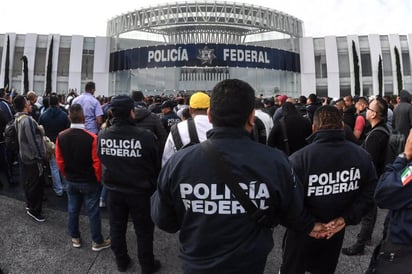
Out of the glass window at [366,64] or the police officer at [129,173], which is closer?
the police officer at [129,173]

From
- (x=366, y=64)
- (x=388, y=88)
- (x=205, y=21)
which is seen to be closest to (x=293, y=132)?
(x=205, y=21)

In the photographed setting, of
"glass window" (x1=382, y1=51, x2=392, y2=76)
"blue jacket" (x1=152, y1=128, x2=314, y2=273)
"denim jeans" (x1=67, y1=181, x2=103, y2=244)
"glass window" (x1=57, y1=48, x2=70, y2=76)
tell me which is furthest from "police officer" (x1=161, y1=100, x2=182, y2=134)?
"glass window" (x1=382, y1=51, x2=392, y2=76)

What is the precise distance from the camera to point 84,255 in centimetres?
422

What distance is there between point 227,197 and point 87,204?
10.0 feet

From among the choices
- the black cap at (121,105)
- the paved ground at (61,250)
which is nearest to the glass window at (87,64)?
the paved ground at (61,250)

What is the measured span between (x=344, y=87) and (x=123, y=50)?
22161 mm

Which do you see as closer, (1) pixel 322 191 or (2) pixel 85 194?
(1) pixel 322 191

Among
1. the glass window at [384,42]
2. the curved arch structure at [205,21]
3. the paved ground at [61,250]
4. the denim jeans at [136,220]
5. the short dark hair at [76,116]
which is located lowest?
the paved ground at [61,250]

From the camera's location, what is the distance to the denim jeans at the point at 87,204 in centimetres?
426

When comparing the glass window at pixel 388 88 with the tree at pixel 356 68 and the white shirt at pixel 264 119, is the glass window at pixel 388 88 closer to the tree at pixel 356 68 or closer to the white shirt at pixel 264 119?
the tree at pixel 356 68

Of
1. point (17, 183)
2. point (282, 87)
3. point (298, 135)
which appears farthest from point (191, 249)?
point (282, 87)

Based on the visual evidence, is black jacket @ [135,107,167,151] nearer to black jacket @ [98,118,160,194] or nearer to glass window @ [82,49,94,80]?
black jacket @ [98,118,160,194]

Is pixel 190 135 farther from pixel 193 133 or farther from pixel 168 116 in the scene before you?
pixel 168 116

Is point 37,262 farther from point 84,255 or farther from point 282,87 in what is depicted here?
point 282,87
